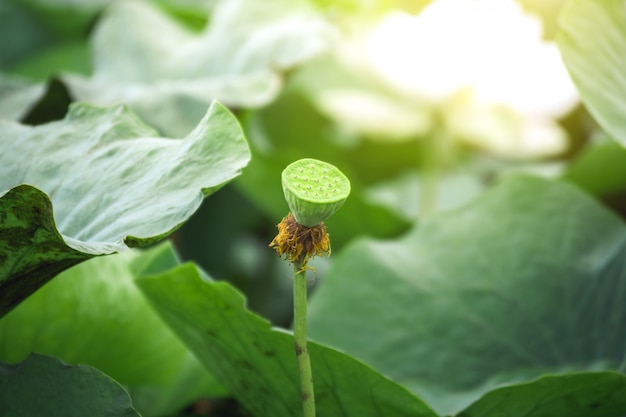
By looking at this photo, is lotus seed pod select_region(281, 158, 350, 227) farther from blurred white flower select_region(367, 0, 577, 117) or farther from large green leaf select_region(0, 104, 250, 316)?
blurred white flower select_region(367, 0, 577, 117)

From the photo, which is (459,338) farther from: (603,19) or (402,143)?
(402,143)

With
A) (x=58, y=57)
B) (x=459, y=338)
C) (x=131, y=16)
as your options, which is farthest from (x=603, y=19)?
(x=58, y=57)

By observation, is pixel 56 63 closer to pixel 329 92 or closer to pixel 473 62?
pixel 329 92

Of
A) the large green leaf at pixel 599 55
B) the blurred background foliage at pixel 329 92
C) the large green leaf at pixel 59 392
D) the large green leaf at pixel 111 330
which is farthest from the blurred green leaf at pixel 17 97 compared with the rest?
the large green leaf at pixel 599 55

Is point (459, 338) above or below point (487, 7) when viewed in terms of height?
below

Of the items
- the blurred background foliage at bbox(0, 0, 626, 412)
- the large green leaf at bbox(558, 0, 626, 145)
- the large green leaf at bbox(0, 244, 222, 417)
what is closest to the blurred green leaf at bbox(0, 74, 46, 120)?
the blurred background foliage at bbox(0, 0, 626, 412)

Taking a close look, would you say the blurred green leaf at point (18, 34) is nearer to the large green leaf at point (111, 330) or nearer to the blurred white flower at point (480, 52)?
the blurred white flower at point (480, 52)
